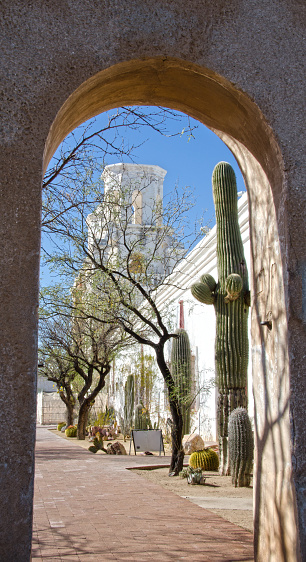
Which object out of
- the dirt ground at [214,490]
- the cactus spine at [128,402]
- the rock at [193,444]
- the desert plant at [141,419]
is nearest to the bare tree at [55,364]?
the cactus spine at [128,402]

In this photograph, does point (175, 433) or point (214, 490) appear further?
point (175, 433)

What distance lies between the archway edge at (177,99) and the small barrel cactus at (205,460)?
8.83m

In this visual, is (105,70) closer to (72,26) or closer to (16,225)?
(72,26)

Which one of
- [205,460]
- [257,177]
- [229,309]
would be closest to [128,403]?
[205,460]

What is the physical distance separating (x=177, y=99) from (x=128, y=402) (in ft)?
67.6

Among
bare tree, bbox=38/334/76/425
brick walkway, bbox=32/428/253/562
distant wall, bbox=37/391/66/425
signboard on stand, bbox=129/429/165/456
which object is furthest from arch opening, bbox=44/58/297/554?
distant wall, bbox=37/391/66/425

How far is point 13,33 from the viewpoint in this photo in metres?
2.98

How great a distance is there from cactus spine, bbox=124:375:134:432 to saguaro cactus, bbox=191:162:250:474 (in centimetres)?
1202

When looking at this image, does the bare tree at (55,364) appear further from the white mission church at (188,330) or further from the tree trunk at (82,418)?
the white mission church at (188,330)

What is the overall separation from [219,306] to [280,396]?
25.5ft

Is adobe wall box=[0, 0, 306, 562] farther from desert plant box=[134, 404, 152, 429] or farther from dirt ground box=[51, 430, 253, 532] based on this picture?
desert plant box=[134, 404, 152, 429]

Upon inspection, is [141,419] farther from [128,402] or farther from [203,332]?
[203,332]

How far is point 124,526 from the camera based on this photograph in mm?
5723

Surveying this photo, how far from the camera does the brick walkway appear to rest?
465 centimetres
